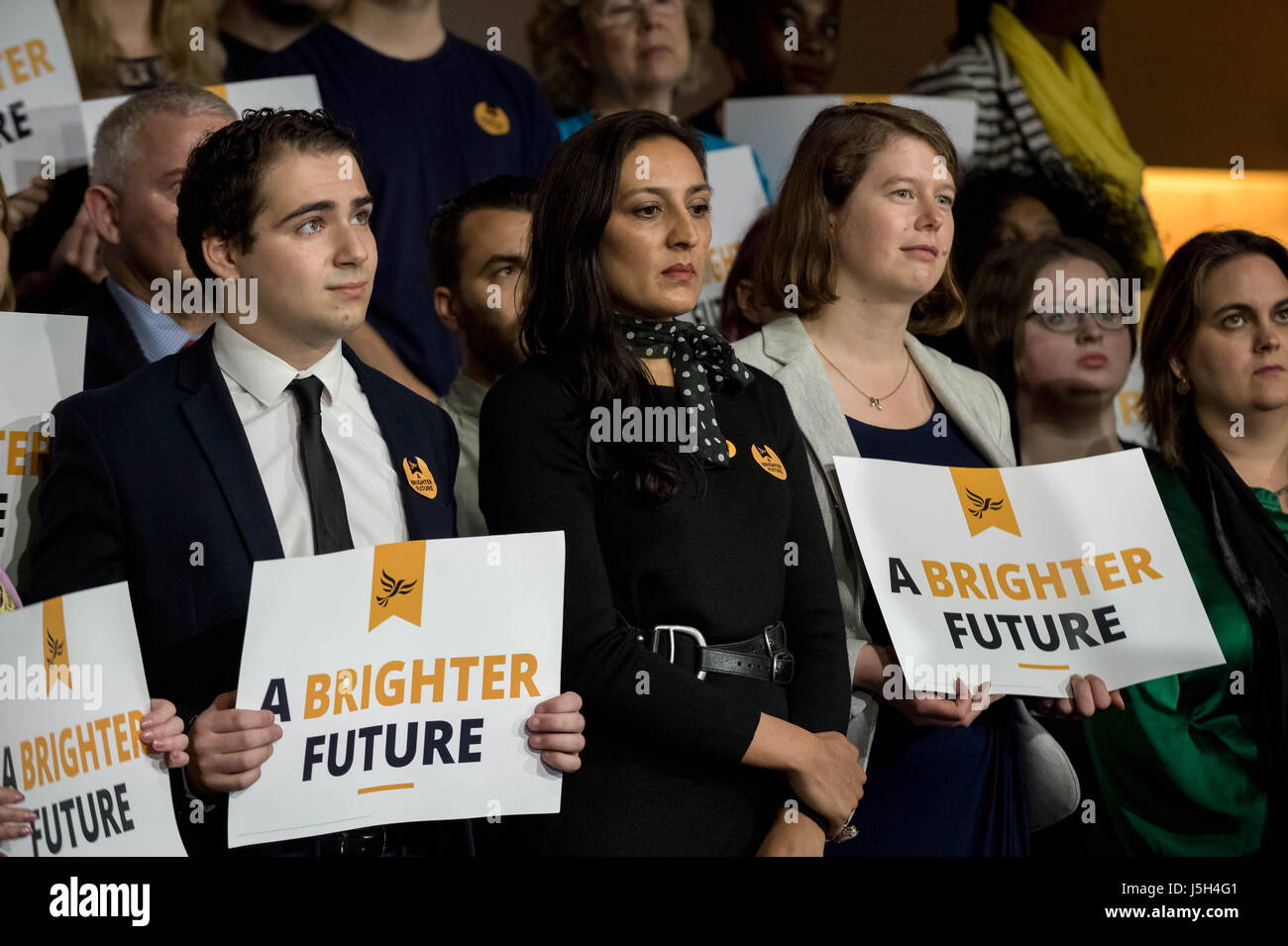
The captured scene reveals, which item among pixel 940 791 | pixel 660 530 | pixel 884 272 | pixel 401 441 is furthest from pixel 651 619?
pixel 884 272

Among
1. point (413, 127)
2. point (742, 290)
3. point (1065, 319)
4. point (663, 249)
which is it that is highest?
point (413, 127)

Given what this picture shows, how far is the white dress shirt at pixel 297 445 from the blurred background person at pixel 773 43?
230cm

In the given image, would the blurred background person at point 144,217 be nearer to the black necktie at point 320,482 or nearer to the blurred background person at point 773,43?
the black necktie at point 320,482

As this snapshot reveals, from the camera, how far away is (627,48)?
4.01 m

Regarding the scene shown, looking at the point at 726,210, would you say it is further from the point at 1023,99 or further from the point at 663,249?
the point at 663,249

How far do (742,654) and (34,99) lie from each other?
7.73 ft

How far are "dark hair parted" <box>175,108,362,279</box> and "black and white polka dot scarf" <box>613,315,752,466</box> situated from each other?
598 millimetres

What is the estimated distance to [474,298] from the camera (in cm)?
330

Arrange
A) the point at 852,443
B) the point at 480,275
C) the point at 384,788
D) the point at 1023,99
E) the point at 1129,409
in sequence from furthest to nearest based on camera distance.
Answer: the point at 1023,99, the point at 1129,409, the point at 480,275, the point at 852,443, the point at 384,788

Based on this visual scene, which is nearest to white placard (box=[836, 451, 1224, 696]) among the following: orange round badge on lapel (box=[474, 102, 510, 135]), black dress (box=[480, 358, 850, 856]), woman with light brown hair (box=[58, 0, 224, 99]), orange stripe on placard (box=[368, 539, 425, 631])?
black dress (box=[480, 358, 850, 856])

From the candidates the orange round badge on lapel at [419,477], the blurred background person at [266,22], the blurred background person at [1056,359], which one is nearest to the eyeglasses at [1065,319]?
the blurred background person at [1056,359]

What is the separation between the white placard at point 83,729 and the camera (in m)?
2.14

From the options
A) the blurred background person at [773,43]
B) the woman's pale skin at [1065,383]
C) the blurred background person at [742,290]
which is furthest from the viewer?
the blurred background person at [773,43]

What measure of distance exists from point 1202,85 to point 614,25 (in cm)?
211
